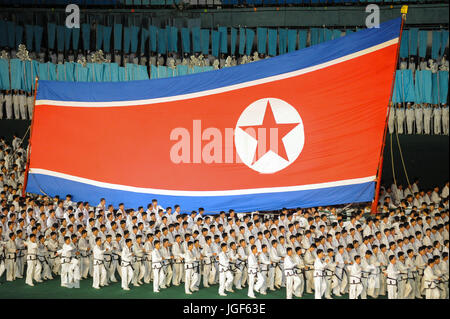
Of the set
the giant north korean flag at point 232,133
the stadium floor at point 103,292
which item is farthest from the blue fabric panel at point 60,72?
the stadium floor at point 103,292

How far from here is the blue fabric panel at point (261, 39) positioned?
969 inches

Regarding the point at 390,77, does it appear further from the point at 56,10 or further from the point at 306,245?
the point at 56,10

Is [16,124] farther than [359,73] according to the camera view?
Yes

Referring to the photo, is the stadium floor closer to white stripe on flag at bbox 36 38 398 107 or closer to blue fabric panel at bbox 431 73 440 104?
white stripe on flag at bbox 36 38 398 107

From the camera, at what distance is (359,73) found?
40.2 ft

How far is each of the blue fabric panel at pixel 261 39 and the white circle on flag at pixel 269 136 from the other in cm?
1200

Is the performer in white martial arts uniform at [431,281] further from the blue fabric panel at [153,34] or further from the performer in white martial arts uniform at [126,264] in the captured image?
the blue fabric panel at [153,34]

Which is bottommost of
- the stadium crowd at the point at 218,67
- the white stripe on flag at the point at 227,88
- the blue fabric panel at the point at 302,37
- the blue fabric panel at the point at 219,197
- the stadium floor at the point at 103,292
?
the stadium floor at the point at 103,292

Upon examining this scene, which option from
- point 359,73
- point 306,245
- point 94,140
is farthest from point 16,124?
point 359,73

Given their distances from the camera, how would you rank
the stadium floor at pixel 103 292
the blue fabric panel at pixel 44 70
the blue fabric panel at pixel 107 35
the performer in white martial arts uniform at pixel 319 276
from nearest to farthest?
the performer in white martial arts uniform at pixel 319 276 → the stadium floor at pixel 103 292 → the blue fabric panel at pixel 44 70 → the blue fabric panel at pixel 107 35

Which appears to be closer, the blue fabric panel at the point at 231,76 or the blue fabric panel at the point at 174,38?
the blue fabric panel at the point at 231,76

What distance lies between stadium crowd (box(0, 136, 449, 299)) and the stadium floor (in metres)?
0.16

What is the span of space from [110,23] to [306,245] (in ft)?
50.3

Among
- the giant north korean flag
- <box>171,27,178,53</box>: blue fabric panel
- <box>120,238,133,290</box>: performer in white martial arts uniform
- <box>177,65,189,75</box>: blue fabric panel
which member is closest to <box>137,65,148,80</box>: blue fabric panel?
<box>177,65,189,75</box>: blue fabric panel
